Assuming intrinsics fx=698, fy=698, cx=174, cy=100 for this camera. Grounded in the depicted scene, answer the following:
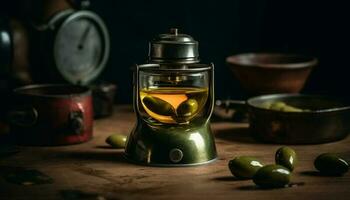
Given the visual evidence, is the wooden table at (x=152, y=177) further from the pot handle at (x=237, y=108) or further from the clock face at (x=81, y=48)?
the clock face at (x=81, y=48)

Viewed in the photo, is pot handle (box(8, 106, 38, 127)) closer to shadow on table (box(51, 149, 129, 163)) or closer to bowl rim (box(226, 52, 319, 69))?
shadow on table (box(51, 149, 129, 163))

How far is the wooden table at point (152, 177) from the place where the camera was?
1.68m

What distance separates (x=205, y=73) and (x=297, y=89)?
74cm

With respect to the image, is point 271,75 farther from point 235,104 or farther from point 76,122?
point 76,122

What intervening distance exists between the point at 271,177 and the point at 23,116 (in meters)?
0.85

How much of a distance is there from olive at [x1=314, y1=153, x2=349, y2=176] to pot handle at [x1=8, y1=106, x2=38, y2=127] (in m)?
0.88

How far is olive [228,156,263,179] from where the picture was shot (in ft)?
5.91

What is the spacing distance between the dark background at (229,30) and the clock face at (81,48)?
0.78 feet

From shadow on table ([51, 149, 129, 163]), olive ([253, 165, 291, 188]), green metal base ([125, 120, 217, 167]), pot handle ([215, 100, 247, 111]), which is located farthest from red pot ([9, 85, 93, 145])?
olive ([253, 165, 291, 188])

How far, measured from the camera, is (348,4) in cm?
284

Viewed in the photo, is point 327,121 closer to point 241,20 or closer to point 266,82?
point 266,82

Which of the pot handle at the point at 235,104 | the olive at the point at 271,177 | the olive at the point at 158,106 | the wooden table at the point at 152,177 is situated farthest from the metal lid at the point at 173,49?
the pot handle at the point at 235,104

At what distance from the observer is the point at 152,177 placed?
6.04 ft

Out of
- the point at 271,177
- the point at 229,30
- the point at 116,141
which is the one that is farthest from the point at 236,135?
the point at 229,30
